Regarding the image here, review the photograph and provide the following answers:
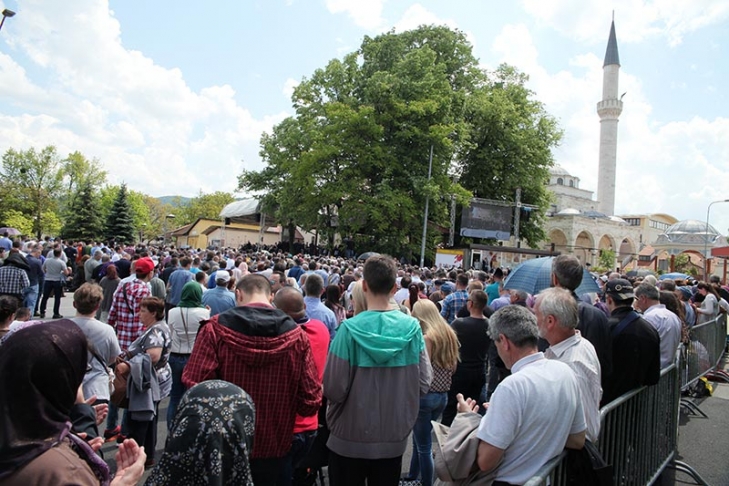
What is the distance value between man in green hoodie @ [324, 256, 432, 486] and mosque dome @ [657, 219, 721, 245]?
3239 inches

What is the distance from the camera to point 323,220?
104ft

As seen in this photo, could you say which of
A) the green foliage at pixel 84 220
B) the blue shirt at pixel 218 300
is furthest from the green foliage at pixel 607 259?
the blue shirt at pixel 218 300

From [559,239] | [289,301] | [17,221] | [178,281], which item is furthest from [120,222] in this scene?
[559,239]

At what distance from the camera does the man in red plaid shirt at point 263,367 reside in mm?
2799

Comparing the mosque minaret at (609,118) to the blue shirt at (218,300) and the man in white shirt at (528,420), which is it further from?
the man in white shirt at (528,420)

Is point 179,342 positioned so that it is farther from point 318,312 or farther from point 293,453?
point 293,453

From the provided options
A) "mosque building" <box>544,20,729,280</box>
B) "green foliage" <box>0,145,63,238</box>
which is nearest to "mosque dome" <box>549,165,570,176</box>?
"mosque building" <box>544,20,729,280</box>

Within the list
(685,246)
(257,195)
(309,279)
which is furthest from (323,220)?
(685,246)

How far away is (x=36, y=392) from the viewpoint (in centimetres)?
161

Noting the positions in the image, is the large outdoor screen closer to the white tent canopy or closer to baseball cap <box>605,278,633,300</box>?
the white tent canopy

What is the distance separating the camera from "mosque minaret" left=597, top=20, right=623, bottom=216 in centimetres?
7569

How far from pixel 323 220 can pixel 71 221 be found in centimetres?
3007

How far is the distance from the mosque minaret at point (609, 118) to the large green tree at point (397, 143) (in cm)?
4632

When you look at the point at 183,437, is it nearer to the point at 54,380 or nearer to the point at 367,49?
the point at 54,380
